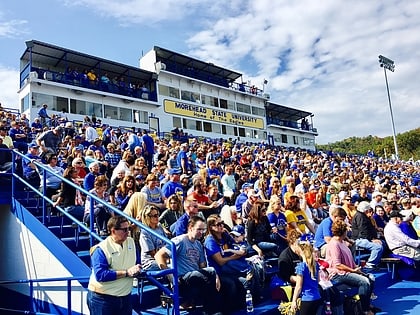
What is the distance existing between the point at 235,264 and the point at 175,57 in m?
30.1

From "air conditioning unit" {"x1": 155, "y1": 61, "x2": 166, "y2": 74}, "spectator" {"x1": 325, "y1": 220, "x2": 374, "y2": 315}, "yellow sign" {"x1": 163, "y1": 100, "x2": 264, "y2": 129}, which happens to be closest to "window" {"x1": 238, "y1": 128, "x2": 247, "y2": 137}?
"yellow sign" {"x1": 163, "y1": 100, "x2": 264, "y2": 129}

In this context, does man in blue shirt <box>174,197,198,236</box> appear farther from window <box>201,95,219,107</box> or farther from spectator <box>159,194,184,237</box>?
window <box>201,95,219,107</box>

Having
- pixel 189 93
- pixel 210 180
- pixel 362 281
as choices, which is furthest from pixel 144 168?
pixel 189 93

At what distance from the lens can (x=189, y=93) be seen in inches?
1324

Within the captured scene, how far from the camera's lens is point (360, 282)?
530cm

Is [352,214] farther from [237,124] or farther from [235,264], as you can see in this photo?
[237,124]

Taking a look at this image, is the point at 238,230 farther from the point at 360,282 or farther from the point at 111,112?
the point at 111,112

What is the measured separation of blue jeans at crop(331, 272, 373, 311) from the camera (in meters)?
5.28

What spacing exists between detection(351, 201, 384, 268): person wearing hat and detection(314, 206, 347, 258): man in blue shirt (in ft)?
4.34

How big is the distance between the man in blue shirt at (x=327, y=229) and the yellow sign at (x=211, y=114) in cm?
2531

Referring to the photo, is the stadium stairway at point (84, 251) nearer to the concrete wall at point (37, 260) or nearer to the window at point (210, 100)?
the concrete wall at point (37, 260)

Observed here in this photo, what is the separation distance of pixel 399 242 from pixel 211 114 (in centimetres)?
2851

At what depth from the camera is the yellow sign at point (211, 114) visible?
31406 mm

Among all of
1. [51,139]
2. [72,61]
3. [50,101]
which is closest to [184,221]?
[51,139]
